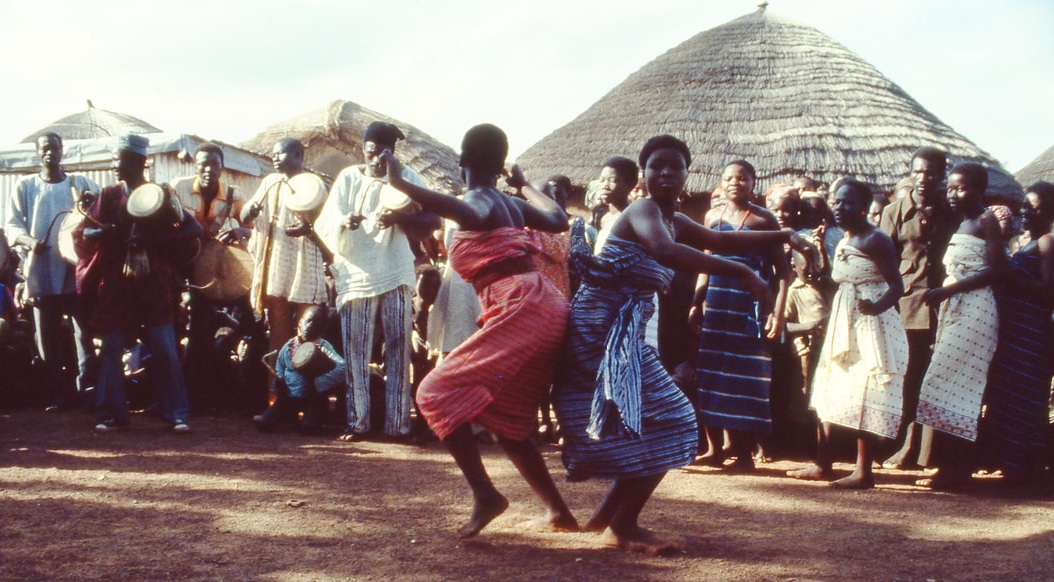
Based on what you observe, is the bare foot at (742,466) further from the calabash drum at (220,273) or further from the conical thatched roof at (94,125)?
the conical thatched roof at (94,125)

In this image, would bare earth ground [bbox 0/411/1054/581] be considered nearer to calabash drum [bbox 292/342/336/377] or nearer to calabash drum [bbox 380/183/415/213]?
calabash drum [bbox 292/342/336/377]

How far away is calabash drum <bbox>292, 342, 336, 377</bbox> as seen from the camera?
636 cm

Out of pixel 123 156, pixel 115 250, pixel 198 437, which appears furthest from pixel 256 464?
pixel 123 156

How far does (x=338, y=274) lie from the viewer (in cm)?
Answer: 625

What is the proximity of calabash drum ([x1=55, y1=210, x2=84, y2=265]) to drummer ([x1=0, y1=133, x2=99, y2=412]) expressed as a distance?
0.47 feet

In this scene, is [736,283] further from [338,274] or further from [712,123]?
[712,123]

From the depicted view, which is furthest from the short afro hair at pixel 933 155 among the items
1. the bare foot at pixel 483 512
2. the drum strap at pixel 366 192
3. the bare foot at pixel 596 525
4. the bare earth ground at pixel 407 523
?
the bare foot at pixel 483 512

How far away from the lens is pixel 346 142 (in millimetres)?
15305

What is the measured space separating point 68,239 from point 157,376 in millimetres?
1341

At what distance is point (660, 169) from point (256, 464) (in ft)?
9.71

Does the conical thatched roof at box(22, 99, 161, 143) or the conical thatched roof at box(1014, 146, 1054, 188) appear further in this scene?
the conical thatched roof at box(1014, 146, 1054, 188)

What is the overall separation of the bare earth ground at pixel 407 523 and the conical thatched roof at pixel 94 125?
12.6m

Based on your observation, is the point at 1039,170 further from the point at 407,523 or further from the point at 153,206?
the point at 407,523

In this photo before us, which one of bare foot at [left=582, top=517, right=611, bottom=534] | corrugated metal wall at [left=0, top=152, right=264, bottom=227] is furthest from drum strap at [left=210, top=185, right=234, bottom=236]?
bare foot at [left=582, top=517, right=611, bottom=534]
